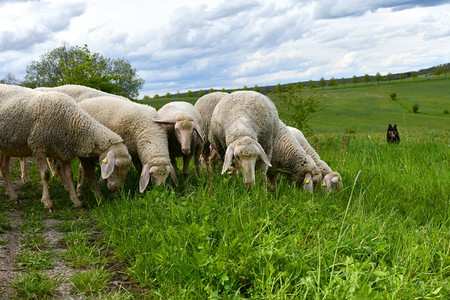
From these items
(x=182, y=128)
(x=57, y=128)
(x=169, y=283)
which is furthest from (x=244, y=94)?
(x=169, y=283)

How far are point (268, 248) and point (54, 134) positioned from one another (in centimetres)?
435

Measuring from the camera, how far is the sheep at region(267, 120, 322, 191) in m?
8.09

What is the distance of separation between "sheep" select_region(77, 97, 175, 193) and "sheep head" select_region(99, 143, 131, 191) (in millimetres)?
323

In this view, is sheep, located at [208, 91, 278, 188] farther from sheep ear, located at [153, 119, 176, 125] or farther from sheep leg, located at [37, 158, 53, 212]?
sheep leg, located at [37, 158, 53, 212]

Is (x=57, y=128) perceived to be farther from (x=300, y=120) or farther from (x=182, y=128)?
(x=300, y=120)

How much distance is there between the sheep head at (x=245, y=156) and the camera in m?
6.34

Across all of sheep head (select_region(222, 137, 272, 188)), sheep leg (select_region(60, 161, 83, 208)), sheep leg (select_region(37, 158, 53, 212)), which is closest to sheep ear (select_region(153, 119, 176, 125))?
sheep head (select_region(222, 137, 272, 188))

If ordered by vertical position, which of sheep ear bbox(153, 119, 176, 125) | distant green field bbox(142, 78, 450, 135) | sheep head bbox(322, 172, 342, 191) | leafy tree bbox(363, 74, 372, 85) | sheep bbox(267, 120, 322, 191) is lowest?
distant green field bbox(142, 78, 450, 135)

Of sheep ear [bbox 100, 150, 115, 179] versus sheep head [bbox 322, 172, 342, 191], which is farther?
sheep head [bbox 322, 172, 342, 191]

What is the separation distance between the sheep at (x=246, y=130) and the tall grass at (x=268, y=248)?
0.39 metres

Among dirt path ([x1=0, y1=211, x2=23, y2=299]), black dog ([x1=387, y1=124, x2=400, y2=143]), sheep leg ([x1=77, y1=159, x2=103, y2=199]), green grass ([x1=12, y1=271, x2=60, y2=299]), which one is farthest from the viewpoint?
black dog ([x1=387, y1=124, x2=400, y2=143])

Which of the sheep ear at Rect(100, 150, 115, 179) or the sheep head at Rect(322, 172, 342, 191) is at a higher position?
the sheep ear at Rect(100, 150, 115, 179)

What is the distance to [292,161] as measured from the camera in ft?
26.8

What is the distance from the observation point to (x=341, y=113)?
5644cm
